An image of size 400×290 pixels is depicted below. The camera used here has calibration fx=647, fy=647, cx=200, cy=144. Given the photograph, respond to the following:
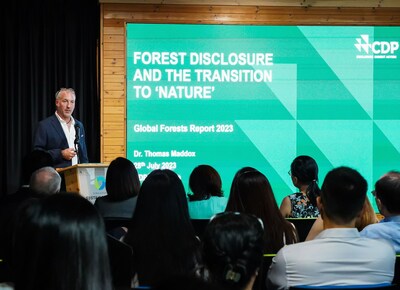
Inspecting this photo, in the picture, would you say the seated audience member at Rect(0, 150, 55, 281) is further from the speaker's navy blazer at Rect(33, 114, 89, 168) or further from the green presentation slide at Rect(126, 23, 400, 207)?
the green presentation slide at Rect(126, 23, 400, 207)

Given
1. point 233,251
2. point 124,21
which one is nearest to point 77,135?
point 124,21

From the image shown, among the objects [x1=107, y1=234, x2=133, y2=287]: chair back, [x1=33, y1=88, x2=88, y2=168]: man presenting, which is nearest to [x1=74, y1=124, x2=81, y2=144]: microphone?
[x1=33, y1=88, x2=88, y2=168]: man presenting

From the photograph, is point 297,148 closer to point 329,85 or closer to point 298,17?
point 329,85

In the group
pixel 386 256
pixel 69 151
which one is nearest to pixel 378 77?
pixel 69 151

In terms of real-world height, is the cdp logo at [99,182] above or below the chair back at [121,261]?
above

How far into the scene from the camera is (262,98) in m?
7.78

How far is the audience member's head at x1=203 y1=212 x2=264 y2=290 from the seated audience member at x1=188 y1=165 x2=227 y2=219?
2.67 m

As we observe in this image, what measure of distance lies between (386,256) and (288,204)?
2044mm

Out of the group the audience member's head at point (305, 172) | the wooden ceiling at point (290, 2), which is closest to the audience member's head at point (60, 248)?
the audience member's head at point (305, 172)

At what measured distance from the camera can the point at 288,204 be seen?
4562 mm

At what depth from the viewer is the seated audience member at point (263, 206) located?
348cm

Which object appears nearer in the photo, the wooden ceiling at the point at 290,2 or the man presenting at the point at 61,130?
the man presenting at the point at 61,130

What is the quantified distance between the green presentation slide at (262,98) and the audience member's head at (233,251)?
5762mm

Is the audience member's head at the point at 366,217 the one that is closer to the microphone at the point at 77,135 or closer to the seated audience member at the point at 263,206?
the seated audience member at the point at 263,206
